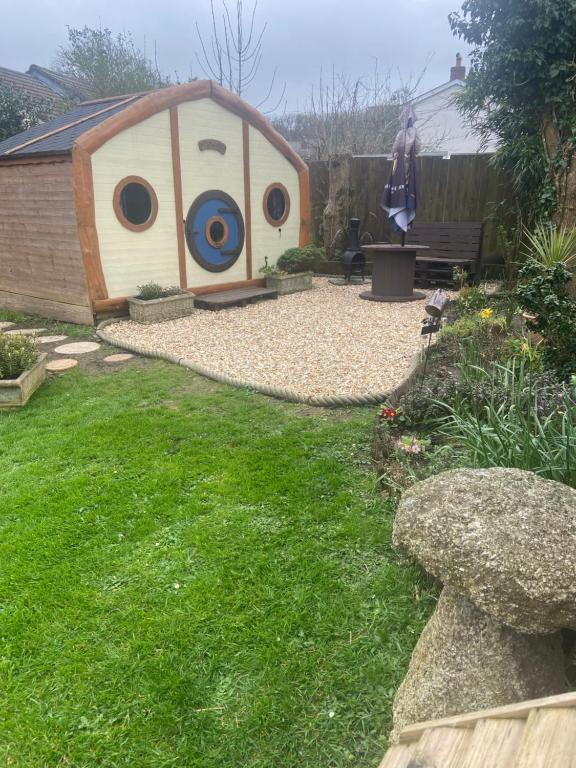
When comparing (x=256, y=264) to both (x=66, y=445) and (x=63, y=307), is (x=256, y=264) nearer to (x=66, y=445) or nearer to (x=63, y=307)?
(x=63, y=307)

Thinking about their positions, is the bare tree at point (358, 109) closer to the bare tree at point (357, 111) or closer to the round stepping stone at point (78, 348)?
Result: the bare tree at point (357, 111)

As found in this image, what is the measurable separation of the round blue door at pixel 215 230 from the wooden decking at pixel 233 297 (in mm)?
474

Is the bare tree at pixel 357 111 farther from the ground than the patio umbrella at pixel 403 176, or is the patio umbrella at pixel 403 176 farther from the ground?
the bare tree at pixel 357 111

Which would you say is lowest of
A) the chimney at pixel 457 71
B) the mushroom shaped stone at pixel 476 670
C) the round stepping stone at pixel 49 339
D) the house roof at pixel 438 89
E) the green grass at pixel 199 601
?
the green grass at pixel 199 601

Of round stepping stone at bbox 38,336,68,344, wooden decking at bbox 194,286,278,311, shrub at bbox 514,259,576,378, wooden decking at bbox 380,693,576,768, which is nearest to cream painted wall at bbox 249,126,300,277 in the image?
wooden decking at bbox 194,286,278,311

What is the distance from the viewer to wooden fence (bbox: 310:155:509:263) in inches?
398

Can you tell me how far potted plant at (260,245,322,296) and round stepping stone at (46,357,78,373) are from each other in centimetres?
447

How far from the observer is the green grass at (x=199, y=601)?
181 centimetres

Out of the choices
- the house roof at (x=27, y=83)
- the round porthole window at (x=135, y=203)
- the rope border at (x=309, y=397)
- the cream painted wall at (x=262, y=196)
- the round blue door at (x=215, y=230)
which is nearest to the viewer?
the rope border at (x=309, y=397)

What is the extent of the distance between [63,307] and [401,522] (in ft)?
22.7

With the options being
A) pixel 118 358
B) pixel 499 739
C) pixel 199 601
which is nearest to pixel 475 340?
pixel 199 601

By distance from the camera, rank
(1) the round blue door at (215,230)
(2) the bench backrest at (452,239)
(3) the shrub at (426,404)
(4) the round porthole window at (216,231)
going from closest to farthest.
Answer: (3) the shrub at (426,404) < (1) the round blue door at (215,230) < (4) the round porthole window at (216,231) < (2) the bench backrest at (452,239)

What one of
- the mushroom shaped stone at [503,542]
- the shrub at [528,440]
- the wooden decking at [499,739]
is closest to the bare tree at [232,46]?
the shrub at [528,440]

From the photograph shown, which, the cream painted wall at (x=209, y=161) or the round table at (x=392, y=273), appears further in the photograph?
the round table at (x=392, y=273)
